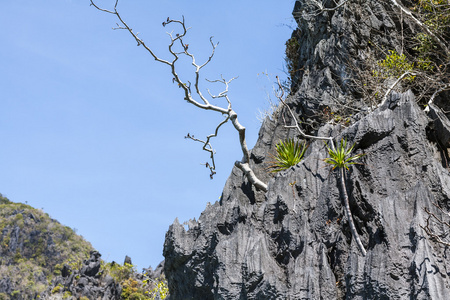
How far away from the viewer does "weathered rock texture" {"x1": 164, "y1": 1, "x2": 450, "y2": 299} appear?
964cm

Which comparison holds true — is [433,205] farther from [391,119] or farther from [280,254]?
[280,254]

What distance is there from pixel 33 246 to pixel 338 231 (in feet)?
313

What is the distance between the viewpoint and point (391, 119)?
11.5m

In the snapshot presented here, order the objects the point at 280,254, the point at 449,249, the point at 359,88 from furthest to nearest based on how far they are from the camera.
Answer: the point at 359,88 → the point at 280,254 → the point at 449,249

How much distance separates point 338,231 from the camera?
36.8ft

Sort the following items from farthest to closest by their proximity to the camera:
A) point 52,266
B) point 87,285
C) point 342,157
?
1. point 52,266
2. point 87,285
3. point 342,157

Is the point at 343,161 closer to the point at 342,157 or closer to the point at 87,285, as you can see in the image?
the point at 342,157

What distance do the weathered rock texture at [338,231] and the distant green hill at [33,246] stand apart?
69378mm

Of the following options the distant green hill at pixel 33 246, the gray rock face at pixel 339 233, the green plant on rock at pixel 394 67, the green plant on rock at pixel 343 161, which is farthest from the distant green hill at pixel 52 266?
the green plant on rock at pixel 343 161

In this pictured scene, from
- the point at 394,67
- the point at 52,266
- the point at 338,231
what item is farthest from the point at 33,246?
the point at 338,231

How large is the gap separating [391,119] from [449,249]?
10.3 feet

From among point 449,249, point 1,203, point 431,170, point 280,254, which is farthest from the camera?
point 1,203

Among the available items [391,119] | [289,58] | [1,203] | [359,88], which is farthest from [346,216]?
[1,203]

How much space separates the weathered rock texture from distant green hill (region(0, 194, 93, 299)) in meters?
69.4
